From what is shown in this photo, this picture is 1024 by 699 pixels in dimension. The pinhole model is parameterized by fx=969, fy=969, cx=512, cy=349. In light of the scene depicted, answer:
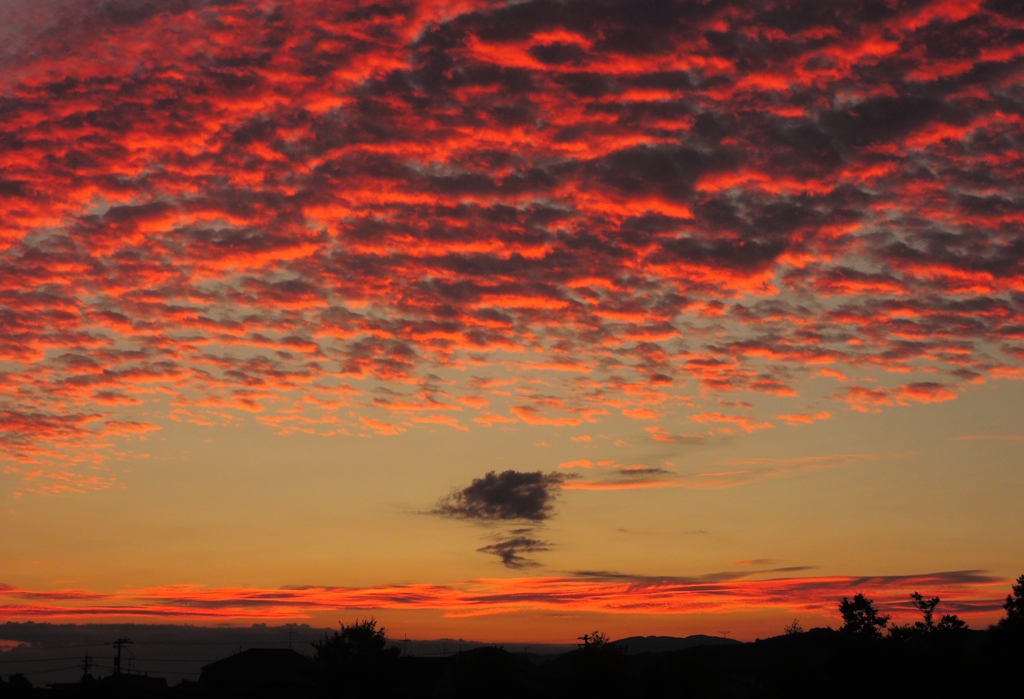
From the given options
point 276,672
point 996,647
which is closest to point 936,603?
point 996,647

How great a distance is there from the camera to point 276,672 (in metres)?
116

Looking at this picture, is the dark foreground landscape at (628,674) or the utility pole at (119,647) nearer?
the dark foreground landscape at (628,674)

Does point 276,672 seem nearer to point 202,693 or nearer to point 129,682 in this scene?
point 202,693

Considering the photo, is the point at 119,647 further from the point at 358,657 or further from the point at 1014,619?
the point at 1014,619

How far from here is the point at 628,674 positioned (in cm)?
10225

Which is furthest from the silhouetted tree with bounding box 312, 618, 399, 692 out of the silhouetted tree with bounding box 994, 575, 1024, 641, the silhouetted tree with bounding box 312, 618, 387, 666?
the silhouetted tree with bounding box 994, 575, 1024, 641

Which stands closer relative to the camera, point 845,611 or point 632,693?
point 632,693

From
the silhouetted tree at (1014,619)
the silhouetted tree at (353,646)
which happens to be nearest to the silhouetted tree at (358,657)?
the silhouetted tree at (353,646)

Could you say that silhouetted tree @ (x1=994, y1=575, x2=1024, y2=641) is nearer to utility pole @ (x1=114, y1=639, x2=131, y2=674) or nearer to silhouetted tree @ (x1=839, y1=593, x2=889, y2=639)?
silhouetted tree @ (x1=839, y1=593, x2=889, y2=639)

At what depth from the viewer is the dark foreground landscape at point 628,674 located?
77500 millimetres

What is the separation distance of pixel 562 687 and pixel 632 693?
7057 millimetres

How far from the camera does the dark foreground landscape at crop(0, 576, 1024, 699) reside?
254 feet

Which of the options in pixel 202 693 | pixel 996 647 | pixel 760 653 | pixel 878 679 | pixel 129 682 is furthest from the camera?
pixel 760 653

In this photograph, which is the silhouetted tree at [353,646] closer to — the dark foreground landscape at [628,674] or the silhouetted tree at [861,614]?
the dark foreground landscape at [628,674]
